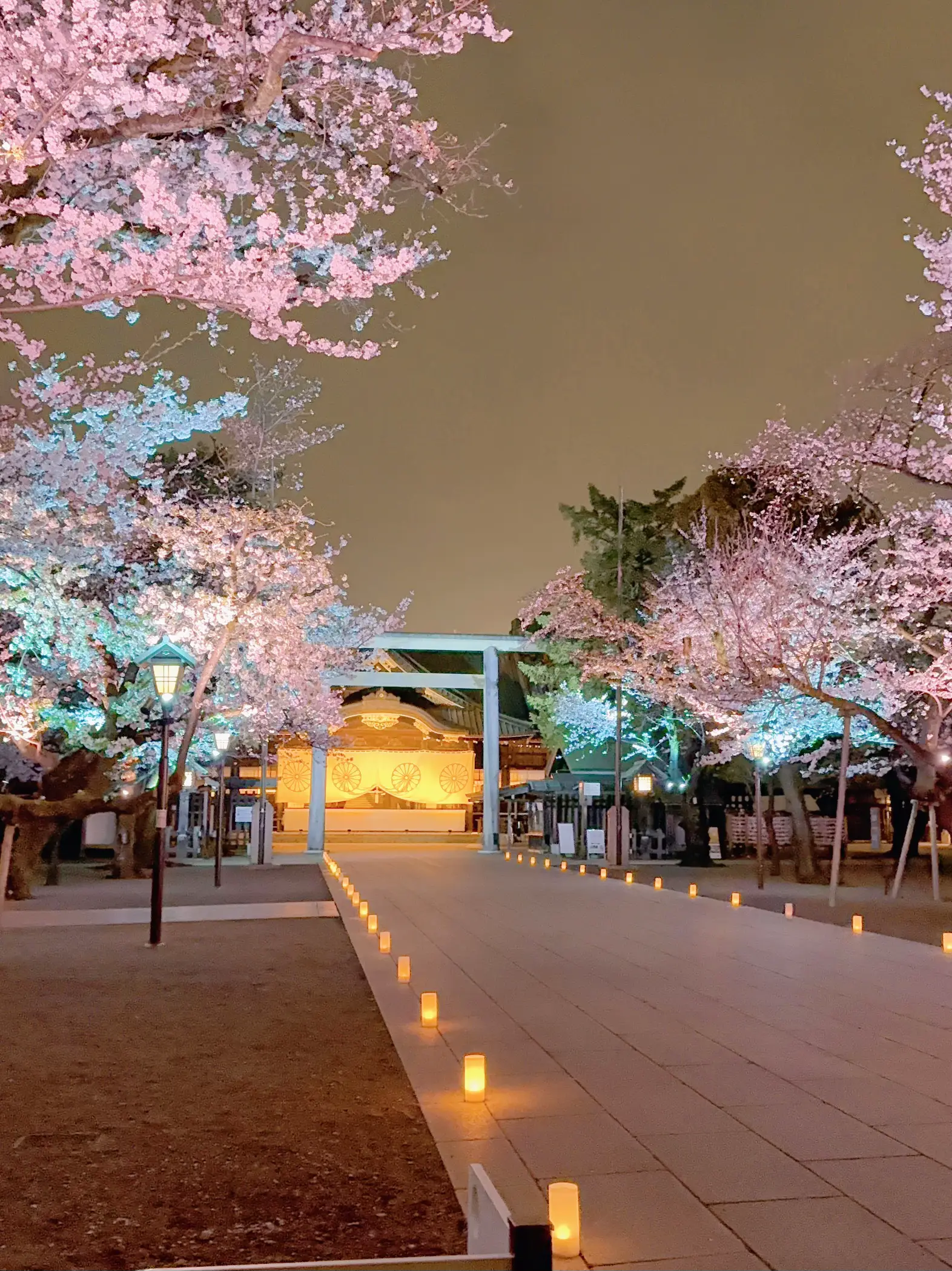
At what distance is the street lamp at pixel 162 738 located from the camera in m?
12.2

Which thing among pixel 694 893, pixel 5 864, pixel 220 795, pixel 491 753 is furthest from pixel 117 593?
pixel 491 753

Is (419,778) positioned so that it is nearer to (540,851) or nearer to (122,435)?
(540,851)

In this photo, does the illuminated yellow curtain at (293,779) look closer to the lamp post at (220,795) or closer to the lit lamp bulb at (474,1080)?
the lamp post at (220,795)

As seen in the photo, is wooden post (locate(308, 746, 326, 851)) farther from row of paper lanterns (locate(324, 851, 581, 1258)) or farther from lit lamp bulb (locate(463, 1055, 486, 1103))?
lit lamp bulb (locate(463, 1055, 486, 1103))

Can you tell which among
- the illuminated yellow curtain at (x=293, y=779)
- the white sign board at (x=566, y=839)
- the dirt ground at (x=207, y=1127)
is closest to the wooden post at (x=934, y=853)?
the dirt ground at (x=207, y=1127)

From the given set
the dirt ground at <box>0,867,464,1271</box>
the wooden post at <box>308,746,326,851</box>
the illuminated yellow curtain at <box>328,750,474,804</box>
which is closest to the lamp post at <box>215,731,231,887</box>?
the wooden post at <box>308,746,326,851</box>

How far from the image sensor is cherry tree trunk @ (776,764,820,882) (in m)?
22.8

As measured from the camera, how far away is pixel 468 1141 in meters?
5.09

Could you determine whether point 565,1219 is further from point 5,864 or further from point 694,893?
point 694,893

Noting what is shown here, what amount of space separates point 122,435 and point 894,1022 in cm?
1543

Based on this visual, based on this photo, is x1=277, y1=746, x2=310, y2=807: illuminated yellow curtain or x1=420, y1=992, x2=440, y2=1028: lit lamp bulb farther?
x1=277, y1=746, x2=310, y2=807: illuminated yellow curtain

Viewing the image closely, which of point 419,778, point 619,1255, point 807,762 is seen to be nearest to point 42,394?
point 619,1255

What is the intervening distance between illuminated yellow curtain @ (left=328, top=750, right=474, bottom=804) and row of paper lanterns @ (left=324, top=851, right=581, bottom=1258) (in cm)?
3095

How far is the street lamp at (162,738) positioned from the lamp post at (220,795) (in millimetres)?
7111
